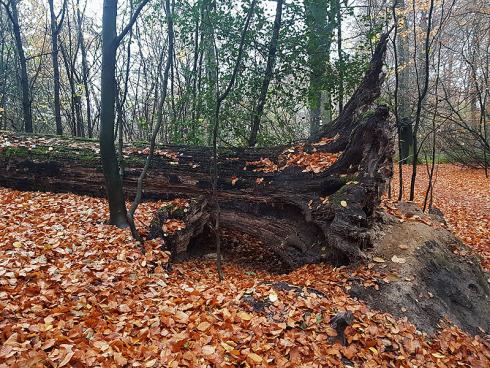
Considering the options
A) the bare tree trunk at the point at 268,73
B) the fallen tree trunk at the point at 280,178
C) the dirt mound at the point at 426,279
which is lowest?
the dirt mound at the point at 426,279

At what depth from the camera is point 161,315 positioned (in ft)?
12.1

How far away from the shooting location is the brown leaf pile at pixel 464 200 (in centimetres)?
843

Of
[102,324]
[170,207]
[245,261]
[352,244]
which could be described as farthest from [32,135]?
[352,244]

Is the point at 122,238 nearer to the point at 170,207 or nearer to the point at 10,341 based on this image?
the point at 170,207

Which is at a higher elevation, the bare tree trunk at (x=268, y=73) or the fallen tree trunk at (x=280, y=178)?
the bare tree trunk at (x=268, y=73)

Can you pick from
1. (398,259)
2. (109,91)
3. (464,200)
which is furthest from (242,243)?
(464,200)

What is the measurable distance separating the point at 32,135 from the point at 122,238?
4.27 meters

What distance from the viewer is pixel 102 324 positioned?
3377mm

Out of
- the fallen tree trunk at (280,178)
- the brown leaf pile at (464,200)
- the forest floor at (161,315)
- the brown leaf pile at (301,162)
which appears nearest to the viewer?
the forest floor at (161,315)

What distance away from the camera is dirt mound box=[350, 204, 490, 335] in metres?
4.49

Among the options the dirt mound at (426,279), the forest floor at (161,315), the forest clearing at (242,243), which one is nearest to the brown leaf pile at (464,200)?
the forest clearing at (242,243)

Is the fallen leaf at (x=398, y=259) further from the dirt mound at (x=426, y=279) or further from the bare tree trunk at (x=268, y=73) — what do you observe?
the bare tree trunk at (x=268, y=73)

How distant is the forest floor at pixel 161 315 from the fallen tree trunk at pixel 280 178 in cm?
69

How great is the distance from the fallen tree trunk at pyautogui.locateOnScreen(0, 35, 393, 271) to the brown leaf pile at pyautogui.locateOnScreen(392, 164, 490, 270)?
3.78 m
